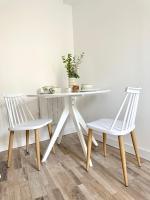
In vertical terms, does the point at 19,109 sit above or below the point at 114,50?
below

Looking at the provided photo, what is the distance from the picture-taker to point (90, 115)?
254 cm

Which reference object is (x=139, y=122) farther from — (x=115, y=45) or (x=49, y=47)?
(x=49, y=47)

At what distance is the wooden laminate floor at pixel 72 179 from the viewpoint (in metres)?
1.28

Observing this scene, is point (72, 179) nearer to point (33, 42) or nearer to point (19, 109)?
point (19, 109)

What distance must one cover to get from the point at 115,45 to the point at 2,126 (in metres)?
1.83

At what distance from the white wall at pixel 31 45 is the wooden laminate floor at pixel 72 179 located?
0.76m

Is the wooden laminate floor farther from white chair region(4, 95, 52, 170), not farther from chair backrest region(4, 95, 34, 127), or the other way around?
chair backrest region(4, 95, 34, 127)

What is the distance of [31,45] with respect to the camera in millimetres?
2393

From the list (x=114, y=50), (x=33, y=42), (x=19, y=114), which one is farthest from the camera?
(x=33, y=42)

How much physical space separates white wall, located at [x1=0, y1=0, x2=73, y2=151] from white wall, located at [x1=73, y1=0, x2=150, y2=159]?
0.92ft

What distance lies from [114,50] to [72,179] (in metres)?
1.53

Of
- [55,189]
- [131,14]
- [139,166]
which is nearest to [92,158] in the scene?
[139,166]

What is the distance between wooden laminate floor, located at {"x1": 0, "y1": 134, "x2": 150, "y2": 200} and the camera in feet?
4.19

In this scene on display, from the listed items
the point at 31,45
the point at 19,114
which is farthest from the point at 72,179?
the point at 31,45
